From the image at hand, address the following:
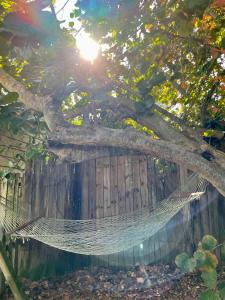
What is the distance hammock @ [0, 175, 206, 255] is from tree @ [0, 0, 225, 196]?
1.80 ft

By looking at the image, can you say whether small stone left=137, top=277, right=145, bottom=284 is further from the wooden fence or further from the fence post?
the fence post

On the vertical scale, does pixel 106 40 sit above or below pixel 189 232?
above

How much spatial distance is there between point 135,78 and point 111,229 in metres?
1.60

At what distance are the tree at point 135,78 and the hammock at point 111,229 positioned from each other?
549 mm

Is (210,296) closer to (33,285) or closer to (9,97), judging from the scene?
(9,97)

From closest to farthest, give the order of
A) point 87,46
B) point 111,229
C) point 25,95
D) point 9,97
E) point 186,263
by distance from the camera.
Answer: point 186,263, point 9,97, point 25,95, point 87,46, point 111,229

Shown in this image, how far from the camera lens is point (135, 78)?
144 inches

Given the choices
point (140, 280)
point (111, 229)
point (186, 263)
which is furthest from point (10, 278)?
point (186, 263)

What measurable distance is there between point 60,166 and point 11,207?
2.27 ft

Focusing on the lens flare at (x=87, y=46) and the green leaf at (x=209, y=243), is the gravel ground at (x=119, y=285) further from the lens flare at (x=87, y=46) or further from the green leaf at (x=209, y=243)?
the lens flare at (x=87, y=46)

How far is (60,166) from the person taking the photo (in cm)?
392

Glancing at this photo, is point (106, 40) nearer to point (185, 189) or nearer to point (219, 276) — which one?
point (185, 189)

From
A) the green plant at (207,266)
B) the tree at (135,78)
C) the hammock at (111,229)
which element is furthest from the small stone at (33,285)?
the green plant at (207,266)

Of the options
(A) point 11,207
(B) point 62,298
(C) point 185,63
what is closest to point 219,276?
(B) point 62,298
